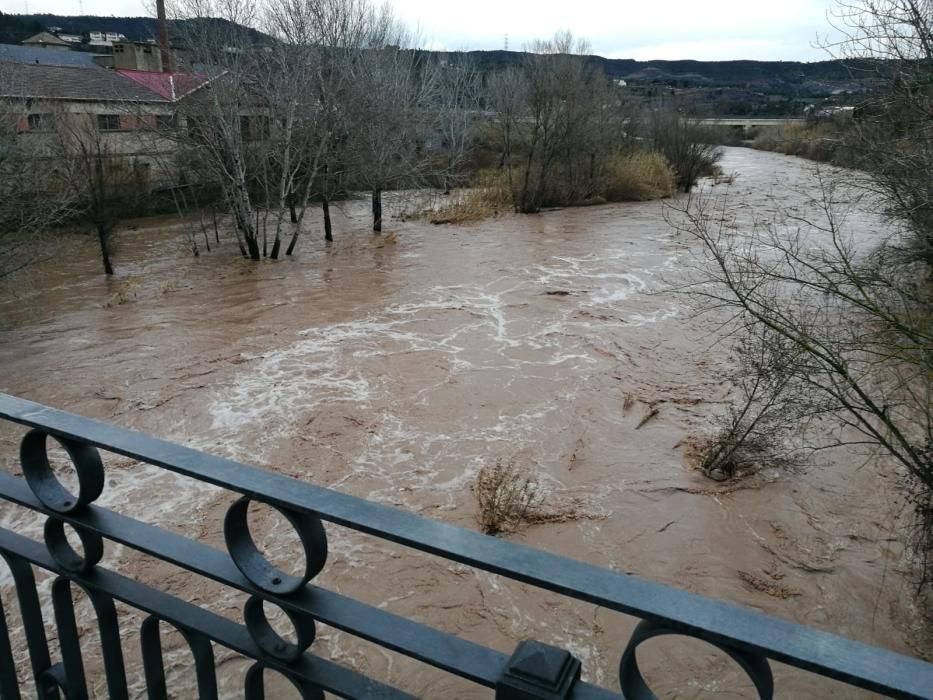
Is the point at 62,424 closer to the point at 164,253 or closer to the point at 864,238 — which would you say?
the point at 864,238

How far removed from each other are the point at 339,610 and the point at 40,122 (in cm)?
2180

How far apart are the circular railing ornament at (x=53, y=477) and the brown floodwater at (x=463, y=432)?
4.10m

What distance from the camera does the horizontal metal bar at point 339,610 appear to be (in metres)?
1.11

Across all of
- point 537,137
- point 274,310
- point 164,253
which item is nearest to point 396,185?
point 537,137

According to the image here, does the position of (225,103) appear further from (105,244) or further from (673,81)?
(673,81)

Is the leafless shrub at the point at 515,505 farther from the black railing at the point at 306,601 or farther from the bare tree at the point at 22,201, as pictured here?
the bare tree at the point at 22,201

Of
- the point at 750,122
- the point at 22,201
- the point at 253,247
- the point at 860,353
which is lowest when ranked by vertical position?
the point at 253,247

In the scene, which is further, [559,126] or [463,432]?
[559,126]

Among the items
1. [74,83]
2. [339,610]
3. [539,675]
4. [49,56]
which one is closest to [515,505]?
[339,610]

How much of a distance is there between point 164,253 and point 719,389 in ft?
53.3

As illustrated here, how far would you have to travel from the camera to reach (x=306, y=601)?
1228mm

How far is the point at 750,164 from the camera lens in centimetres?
4438

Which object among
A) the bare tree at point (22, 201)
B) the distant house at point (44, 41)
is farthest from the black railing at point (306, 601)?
the distant house at point (44, 41)

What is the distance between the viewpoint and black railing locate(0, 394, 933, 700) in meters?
0.92
